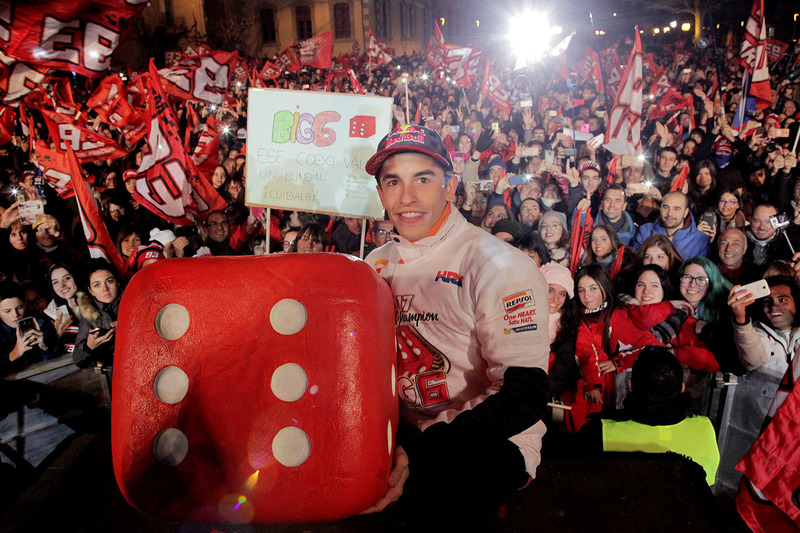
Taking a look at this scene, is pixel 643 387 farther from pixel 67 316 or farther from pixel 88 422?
pixel 67 316

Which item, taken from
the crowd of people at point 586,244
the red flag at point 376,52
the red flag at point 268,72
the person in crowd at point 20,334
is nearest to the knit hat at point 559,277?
the crowd of people at point 586,244

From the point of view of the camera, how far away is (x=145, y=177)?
14.3 ft

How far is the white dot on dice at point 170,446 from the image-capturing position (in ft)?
3.99

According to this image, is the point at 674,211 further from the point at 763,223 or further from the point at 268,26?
the point at 268,26

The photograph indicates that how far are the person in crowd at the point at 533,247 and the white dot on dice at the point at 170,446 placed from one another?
3.41 m

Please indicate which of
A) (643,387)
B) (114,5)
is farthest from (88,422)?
(643,387)

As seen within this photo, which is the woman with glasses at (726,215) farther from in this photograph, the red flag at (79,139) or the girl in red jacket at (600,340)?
the red flag at (79,139)

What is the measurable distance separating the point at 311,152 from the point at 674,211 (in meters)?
3.68

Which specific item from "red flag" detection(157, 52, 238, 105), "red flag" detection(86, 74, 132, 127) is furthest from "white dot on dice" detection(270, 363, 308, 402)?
"red flag" detection(86, 74, 132, 127)

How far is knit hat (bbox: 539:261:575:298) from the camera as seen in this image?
3816 millimetres

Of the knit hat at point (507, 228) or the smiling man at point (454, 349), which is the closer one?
the smiling man at point (454, 349)

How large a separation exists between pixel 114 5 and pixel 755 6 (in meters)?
8.34

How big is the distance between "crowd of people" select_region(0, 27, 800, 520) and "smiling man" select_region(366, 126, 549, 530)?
108 cm

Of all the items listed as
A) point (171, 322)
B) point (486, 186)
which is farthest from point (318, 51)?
point (171, 322)
